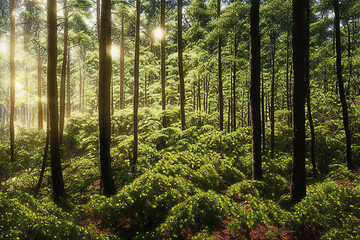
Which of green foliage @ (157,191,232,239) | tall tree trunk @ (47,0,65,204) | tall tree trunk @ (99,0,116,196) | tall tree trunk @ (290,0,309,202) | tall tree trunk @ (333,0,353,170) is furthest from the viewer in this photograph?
tall tree trunk @ (333,0,353,170)

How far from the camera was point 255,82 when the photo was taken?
7398 millimetres

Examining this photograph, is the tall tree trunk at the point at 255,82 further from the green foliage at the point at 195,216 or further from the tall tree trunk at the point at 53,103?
the tall tree trunk at the point at 53,103

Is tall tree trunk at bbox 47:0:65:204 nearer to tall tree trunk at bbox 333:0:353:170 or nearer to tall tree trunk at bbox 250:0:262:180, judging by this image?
tall tree trunk at bbox 250:0:262:180

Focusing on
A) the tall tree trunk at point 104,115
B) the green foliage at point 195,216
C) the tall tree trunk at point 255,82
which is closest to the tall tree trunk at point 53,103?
the tall tree trunk at point 104,115

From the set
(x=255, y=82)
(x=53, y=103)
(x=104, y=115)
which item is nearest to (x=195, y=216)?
(x=104, y=115)

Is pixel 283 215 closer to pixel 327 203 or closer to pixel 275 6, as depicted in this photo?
pixel 327 203

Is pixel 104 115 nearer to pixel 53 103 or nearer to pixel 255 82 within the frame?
pixel 53 103

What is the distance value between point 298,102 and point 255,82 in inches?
76.2

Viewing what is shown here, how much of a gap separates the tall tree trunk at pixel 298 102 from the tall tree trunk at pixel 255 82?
5.07 feet

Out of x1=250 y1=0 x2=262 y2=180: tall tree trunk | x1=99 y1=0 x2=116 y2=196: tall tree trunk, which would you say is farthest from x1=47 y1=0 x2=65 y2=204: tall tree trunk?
x1=250 y1=0 x2=262 y2=180: tall tree trunk

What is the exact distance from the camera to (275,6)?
9.13 m

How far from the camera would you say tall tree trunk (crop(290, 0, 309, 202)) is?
19.0ft

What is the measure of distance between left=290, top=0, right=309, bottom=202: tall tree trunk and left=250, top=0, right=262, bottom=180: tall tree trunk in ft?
5.07

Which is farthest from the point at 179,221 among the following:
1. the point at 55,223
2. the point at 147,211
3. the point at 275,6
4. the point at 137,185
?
the point at 275,6
